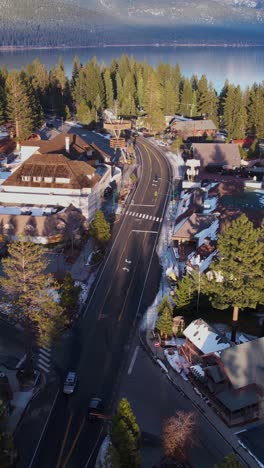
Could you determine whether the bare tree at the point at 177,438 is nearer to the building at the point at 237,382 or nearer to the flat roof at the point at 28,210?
the building at the point at 237,382

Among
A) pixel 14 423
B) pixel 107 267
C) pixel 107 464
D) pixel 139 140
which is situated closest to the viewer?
pixel 107 464

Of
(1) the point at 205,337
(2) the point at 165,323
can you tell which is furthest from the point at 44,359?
(1) the point at 205,337

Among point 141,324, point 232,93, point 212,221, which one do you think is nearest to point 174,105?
point 232,93

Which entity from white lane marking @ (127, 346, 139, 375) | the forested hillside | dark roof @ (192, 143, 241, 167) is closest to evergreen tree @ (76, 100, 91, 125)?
the forested hillside

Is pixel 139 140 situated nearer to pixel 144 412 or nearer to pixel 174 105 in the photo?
pixel 174 105

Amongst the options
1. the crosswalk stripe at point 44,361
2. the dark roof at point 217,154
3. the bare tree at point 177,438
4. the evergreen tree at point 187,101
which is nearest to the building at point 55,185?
the dark roof at point 217,154

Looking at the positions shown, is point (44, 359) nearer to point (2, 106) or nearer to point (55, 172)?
point (55, 172)

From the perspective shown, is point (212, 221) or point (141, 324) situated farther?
point (212, 221)
